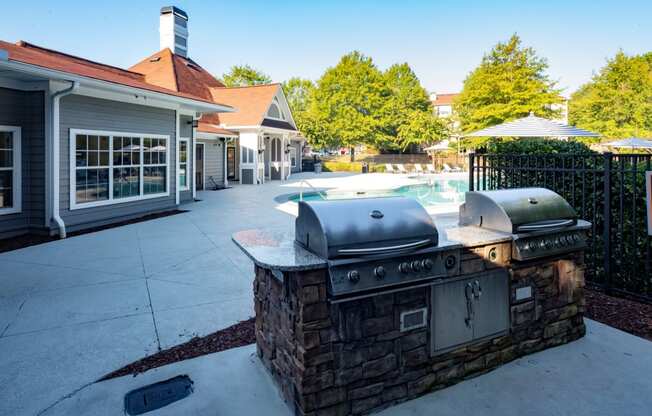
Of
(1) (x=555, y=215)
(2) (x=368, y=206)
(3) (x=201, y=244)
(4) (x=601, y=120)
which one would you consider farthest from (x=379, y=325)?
(4) (x=601, y=120)

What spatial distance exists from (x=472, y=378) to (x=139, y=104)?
386 inches

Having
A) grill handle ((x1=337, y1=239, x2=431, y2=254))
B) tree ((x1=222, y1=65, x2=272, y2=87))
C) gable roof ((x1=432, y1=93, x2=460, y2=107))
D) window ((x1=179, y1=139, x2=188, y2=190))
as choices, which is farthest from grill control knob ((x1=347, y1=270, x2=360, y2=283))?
gable roof ((x1=432, y1=93, x2=460, y2=107))

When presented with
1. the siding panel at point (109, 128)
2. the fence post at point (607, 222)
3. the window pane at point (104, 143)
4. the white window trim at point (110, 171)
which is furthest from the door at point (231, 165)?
the fence post at point (607, 222)

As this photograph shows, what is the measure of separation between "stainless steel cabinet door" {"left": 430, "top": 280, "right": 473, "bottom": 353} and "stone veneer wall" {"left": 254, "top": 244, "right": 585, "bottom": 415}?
6cm

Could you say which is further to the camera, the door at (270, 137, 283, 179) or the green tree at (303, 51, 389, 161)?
the green tree at (303, 51, 389, 161)

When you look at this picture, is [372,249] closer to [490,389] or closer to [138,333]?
[490,389]

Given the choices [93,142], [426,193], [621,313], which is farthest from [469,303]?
[426,193]

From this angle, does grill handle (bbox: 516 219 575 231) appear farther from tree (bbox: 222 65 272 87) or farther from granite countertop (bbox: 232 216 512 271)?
tree (bbox: 222 65 272 87)

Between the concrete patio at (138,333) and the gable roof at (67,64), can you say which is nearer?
the concrete patio at (138,333)

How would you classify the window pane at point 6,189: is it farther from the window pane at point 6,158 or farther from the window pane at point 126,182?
the window pane at point 126,182

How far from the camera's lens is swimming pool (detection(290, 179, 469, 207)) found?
14.3 meters

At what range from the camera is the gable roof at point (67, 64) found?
7.44 metres

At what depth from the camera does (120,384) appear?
2.80 metres

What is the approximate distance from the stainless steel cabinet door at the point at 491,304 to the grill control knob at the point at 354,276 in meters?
1.00
